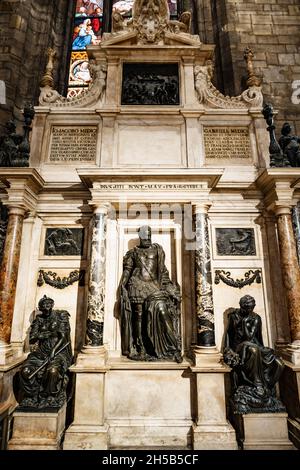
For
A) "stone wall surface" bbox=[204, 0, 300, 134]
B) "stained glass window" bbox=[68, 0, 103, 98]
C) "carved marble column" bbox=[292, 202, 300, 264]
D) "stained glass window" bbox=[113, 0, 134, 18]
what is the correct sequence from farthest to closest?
"stained glass window" bbox=[113, 0, 134, 18], "stained glass window" bbox=[68, 0, 103, 98], "stone wall surface" bbox=[204, 0, 300, 134], "carved marble column" bbox=[292, 202, 300, 264]

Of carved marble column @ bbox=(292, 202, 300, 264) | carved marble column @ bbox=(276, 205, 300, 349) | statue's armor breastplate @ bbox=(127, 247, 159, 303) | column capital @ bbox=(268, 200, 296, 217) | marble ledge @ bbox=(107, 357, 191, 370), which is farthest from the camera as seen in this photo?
carved marble column @ bbox=(292, 202, 300, 264)

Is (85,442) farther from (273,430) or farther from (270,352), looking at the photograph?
(270,352)

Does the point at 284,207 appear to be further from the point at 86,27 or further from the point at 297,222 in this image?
the point at 86,27

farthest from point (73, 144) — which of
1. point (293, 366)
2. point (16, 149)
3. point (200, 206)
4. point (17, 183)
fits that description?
point (293, 366)

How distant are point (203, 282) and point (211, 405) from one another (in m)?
1.74

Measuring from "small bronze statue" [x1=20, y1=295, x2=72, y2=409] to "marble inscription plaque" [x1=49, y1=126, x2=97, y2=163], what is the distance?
9.19ft

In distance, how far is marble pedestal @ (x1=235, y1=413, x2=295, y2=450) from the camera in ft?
12.4

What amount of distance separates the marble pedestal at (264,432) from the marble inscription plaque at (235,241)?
2491 millimetres

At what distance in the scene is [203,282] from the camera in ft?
15.5

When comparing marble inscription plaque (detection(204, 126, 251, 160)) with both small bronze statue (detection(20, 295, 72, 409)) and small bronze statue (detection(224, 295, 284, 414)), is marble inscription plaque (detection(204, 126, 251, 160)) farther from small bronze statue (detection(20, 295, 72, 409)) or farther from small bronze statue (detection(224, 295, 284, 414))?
small bronze statue (detection(20, 295, 72, 409))

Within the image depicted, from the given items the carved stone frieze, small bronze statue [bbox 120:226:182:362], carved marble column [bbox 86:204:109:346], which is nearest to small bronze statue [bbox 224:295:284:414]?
small bronze statue [bbox 120:226:182:362]

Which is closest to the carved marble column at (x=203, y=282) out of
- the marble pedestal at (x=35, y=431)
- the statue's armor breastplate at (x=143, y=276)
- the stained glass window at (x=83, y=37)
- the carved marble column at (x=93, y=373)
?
the statue's armor breastplate at (x=143, y=276)

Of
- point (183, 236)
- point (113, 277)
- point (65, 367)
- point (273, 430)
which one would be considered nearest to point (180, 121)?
point (183, 236)

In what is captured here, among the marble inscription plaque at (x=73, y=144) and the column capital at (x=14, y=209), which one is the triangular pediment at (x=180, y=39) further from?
the column capital at (x=14, y=209)
